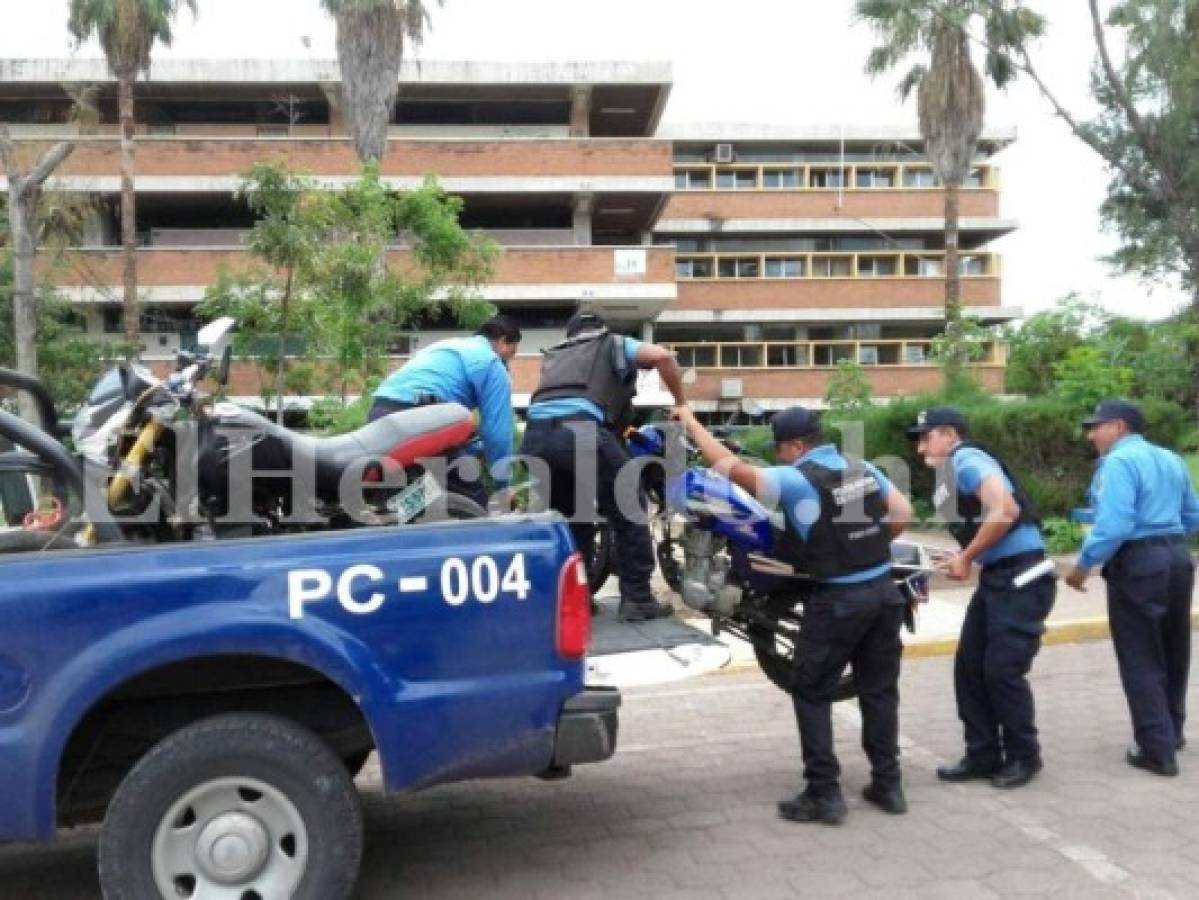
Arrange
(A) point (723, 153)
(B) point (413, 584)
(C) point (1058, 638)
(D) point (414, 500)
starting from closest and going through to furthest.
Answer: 1. (B) point (413, 584)
2. (D) point (414, 500)
3. (C) point (1058, 638)
4. (A) point (723, 153)

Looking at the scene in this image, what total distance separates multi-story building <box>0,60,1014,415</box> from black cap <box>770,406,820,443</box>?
56.8 feet

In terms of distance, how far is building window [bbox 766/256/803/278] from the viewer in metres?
35.4

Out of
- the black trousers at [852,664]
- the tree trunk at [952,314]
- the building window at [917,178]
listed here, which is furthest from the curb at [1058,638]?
the building window at [917,178]

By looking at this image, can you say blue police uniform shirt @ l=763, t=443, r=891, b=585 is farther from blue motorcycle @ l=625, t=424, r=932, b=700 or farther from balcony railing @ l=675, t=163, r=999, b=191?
balcony railing @ l=675, t=163, r=999, b=191

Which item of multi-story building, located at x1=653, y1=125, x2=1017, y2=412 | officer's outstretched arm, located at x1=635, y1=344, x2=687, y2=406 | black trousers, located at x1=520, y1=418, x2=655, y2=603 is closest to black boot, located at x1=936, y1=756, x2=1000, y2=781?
black trousers, located at x1=520, y1=418, x2=655, y2=603

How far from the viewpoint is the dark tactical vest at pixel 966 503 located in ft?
17.4

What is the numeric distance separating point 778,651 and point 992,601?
1070mm

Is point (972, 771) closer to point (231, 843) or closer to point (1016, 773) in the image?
point (1016, 773)

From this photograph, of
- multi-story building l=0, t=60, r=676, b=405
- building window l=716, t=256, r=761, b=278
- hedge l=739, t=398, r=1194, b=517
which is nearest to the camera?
hedge l=739, t=398, r=1194, b=517

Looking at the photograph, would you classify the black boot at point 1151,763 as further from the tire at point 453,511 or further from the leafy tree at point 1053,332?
the leafy tree at point 1053,332

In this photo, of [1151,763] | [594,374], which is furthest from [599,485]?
[1151,763]

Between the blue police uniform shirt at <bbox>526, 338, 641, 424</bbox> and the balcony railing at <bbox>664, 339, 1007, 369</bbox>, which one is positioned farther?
the balcony railing at <bbox>664, 339, 1007, 369</bbox>

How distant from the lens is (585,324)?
571 cm

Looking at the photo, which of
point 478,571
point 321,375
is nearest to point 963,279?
point 321,375
